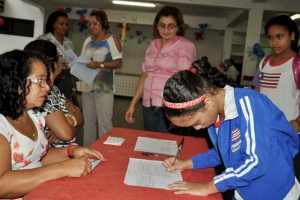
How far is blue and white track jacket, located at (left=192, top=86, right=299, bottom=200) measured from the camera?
111cm

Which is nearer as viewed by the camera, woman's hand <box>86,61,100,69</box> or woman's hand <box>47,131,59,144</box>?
woman's hand <box>47,131,59,144</box>

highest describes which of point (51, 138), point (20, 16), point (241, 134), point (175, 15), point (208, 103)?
point (20, 16)

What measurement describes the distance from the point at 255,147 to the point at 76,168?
0.66 metres

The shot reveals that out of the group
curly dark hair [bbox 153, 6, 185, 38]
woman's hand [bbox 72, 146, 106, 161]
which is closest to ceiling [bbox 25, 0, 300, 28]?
curly dark hair [bbox 153, 6, 185, 38]

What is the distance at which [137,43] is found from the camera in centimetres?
1099

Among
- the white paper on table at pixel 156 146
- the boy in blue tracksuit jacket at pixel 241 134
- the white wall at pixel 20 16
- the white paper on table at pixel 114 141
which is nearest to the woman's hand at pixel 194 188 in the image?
the boy in blue tracksuit jacket at pixel 241 134

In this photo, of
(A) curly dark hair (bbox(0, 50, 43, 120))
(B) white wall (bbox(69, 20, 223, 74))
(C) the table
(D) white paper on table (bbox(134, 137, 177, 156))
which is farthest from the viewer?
(B) white wall (bbox(69, 20, 223, 74))

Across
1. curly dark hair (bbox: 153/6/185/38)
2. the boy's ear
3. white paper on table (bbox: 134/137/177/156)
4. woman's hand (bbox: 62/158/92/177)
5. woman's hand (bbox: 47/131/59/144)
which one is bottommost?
woman's hand (bbox: 47/131/59/144)

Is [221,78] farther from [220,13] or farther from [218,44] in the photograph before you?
[218,44]

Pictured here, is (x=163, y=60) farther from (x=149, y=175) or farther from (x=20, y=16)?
(x=20, y=16)

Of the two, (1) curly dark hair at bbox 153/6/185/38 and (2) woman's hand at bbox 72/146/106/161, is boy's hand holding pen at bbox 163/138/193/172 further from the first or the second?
(1) curly dark hair at bbox 153/6/185/38

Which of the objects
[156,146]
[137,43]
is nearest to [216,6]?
[137,43]

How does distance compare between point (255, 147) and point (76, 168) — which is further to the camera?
point (76, 168)

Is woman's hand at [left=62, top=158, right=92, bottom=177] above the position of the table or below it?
above
